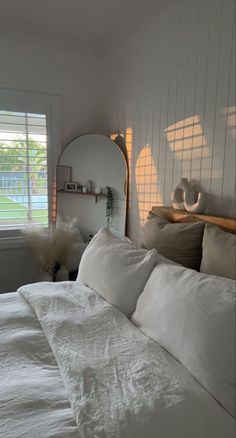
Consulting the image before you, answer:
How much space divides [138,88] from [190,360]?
7.03 ft

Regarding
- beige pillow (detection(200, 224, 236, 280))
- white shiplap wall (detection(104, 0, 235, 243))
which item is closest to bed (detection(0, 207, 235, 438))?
beige pillow (detection(200, 224, 236, 280))

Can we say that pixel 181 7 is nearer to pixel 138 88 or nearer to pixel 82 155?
pixel 138 88

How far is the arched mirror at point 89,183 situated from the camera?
298 centimetres

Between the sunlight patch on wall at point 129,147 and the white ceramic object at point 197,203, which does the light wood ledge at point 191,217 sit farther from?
the sunlight patch on wall at point 129,147

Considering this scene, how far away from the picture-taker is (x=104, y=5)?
2.27m

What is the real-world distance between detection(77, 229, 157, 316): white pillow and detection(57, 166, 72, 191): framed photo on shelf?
124cm

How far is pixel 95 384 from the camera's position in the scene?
111 cm

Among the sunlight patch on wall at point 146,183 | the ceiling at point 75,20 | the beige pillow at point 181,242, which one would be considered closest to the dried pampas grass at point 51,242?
the sunlight patch on wall at point 146,183

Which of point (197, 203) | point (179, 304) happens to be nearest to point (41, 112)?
point (197, 203)

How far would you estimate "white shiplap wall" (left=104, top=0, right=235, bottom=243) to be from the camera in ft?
5.97

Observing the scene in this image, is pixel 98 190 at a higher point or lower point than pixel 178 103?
lower

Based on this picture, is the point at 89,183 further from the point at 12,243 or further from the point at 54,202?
the point at 12,243

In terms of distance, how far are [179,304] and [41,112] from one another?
2.36 meters

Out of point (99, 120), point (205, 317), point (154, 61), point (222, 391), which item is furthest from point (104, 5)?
point (222, 391)
